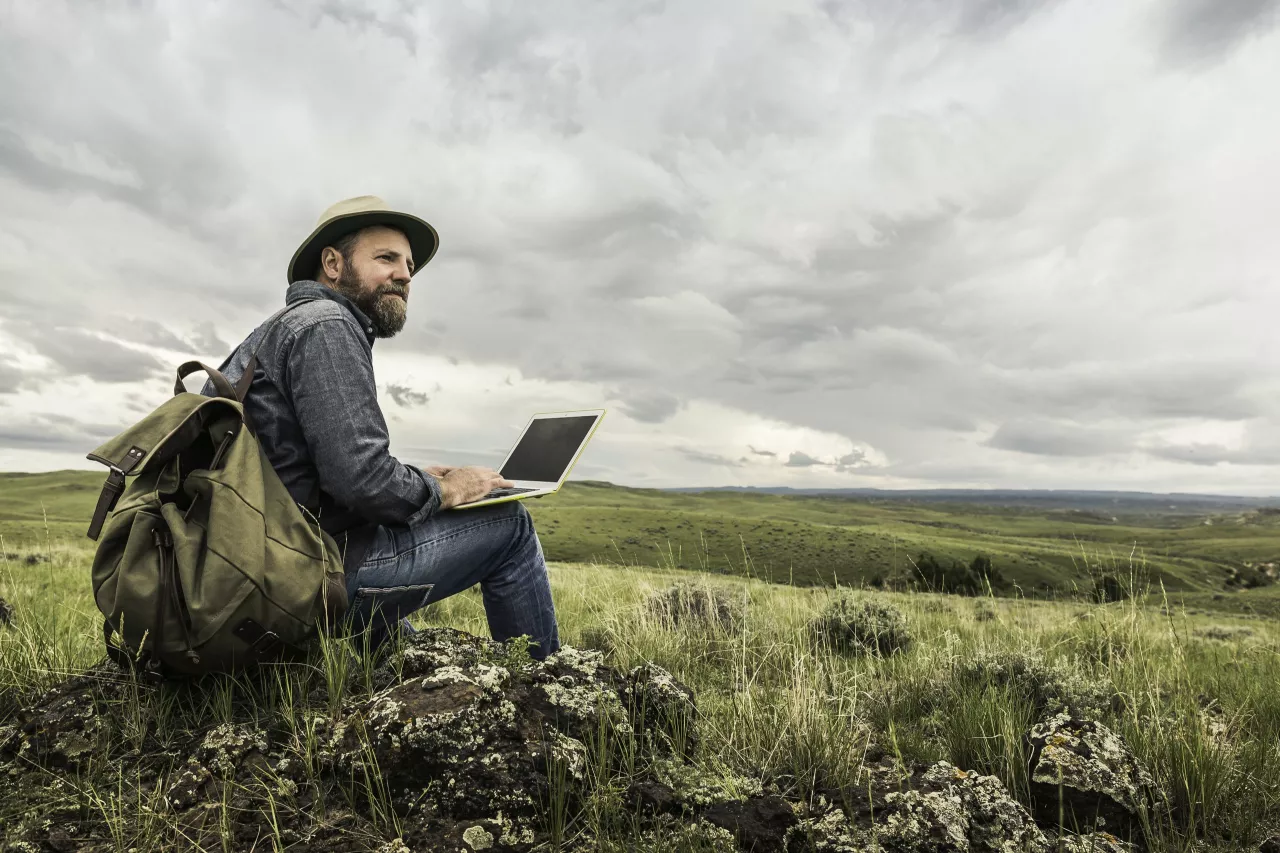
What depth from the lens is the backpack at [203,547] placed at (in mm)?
2689

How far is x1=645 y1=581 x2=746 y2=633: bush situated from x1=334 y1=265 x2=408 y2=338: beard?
3.56 metres

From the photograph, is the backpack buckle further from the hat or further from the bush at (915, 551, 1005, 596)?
the bush at (915, 551, 1005, 596)

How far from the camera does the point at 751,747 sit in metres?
A: 3.27

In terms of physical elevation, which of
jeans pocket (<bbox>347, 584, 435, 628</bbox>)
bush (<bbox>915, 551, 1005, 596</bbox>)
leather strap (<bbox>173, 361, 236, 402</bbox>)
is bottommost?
bush (<bbox>915, 551, 1005, 596</bbox>)

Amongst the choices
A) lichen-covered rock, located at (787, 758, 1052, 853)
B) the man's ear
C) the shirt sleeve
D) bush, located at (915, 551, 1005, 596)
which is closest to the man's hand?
the shirt sleeve

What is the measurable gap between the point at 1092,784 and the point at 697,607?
4.10 meters

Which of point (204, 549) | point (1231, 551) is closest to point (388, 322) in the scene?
point (204, 549)

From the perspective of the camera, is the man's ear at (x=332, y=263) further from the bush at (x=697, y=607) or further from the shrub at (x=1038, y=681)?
the shrub at (x=1038, y=681)

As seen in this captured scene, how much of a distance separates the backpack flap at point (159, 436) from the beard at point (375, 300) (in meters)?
1.12

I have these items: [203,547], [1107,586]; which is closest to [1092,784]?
[203,547]

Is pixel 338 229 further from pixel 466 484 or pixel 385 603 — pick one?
pixel 385 603

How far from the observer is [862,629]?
643 cm

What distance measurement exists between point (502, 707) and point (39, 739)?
7.37 feet

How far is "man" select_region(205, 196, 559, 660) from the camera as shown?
10.6 ft
